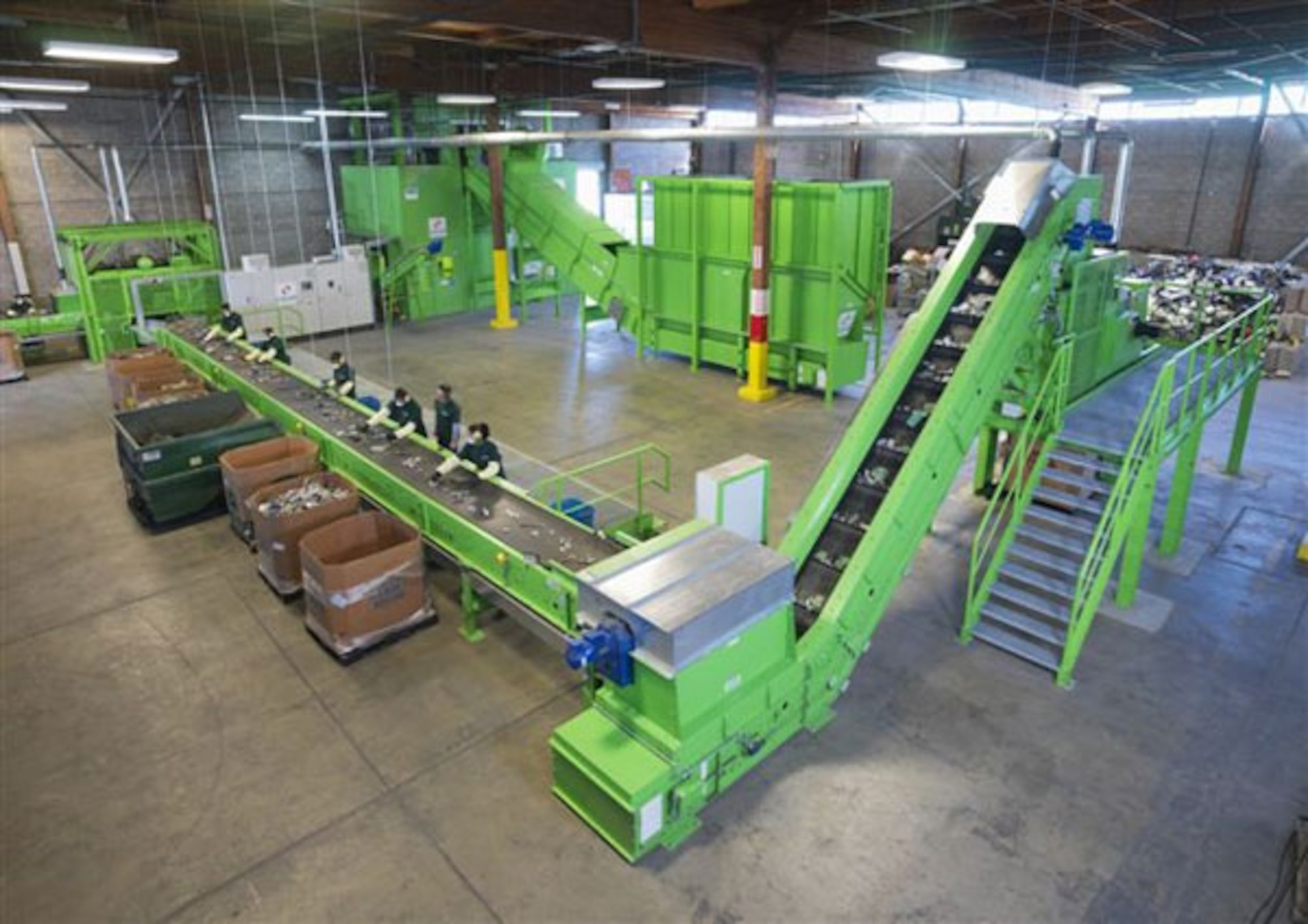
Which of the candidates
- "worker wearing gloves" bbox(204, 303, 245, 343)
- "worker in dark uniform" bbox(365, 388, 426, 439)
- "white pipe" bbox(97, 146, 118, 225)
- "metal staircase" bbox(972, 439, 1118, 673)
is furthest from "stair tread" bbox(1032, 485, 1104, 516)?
"white pipe" bbox(97, 146, 118, 225)

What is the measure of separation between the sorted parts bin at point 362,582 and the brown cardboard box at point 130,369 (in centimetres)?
613

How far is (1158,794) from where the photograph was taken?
539 centimetres

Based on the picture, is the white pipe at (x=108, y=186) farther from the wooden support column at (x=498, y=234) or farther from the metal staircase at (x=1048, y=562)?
the metal staircase at (x=1048, y=562)

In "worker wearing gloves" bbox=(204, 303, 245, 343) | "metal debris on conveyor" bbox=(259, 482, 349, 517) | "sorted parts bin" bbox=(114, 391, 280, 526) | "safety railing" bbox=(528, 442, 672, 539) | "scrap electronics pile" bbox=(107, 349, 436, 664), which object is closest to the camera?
"scrap electronics pile" bbox=(107, 349, 436, 664)

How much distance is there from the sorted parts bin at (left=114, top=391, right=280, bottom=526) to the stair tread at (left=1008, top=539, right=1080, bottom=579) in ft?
25.7

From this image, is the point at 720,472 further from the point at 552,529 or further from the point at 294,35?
the point at 294,35

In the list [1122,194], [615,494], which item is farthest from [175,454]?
[1122,194]

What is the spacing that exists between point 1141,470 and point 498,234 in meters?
14.3

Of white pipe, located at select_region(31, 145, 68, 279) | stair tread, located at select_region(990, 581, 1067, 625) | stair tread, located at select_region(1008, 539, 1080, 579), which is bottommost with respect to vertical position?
stair tread, located at select_region(990, 581, 1067, 625)

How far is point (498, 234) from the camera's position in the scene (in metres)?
18.1

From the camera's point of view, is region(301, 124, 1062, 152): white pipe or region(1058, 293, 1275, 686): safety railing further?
region(301, 124, 1062, 152): white pipe

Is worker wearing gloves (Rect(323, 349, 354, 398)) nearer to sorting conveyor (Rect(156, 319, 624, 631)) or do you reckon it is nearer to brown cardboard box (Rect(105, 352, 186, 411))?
sorting conveyor (Rect(156, 319, 624, 631))

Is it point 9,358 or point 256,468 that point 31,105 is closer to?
point 9,358

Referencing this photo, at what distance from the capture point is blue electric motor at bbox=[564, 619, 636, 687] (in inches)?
185
